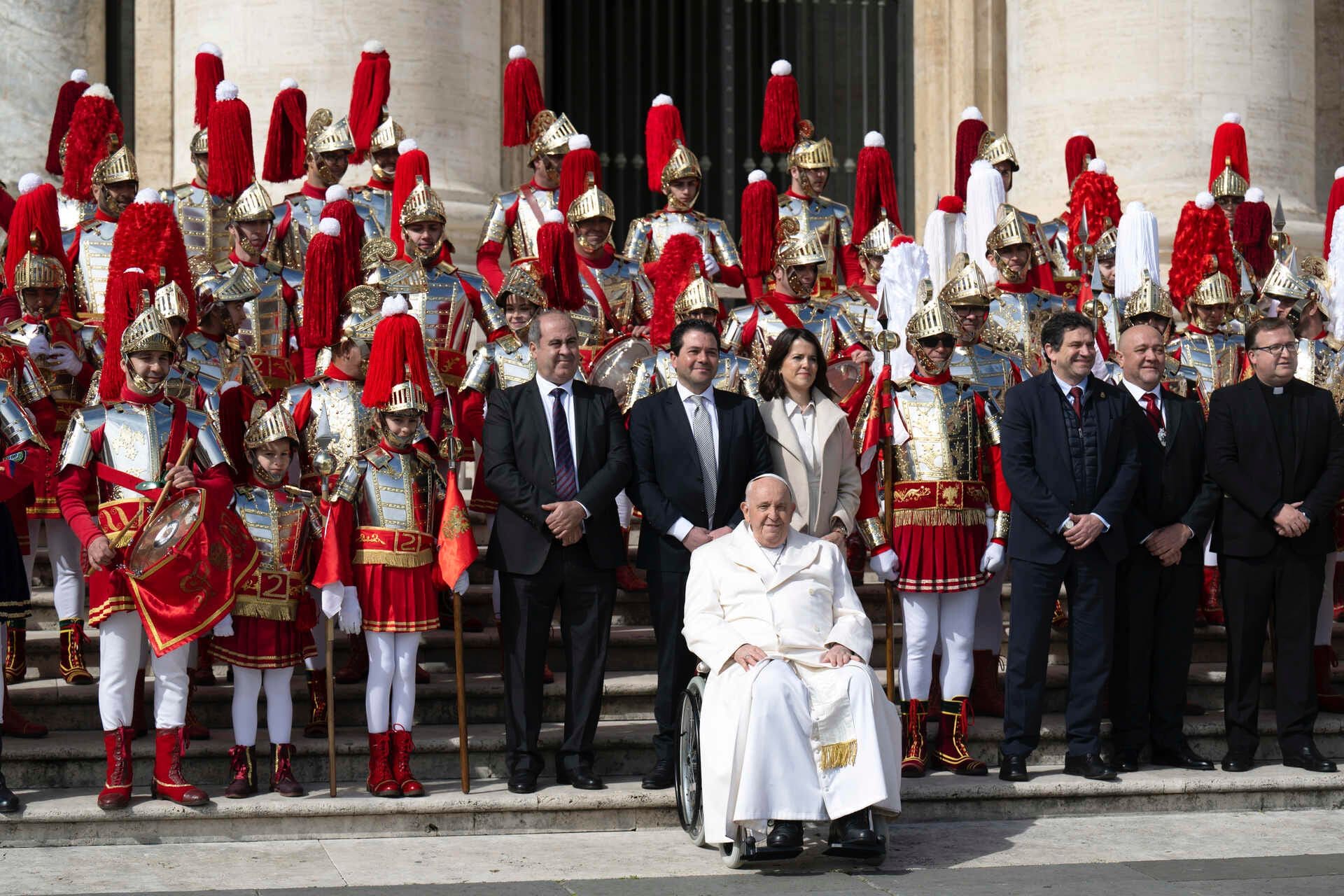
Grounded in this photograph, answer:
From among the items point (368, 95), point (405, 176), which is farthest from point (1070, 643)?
point (368, 95)

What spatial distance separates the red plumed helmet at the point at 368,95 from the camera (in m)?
10.8

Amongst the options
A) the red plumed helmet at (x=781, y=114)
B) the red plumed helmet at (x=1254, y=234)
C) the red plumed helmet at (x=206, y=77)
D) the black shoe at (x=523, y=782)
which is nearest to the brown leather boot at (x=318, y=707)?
the black shoe at (x=523, y=782)

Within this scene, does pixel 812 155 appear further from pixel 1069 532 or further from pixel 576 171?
pixel 1069 532

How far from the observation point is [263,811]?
24.0 ft

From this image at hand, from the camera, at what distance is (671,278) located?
30.6 ft

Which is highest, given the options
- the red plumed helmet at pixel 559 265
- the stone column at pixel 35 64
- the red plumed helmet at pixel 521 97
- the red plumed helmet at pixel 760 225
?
the stone column at pixel 35 64

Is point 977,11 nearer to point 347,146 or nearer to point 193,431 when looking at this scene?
point 347,146

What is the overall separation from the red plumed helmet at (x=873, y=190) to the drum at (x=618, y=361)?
1.78 m

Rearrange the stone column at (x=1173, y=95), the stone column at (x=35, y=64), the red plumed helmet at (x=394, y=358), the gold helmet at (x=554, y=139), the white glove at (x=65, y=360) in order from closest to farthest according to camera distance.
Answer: the red plumed helmet at (x=394, y=358) < the white glove at (x=65, y=360) < the gold helmet at (x=554, y=139) < the stone column at (x=1173, y=95) < the stone column at (x=35, y=64)

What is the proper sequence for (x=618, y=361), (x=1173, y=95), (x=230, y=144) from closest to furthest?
1. (x=618, y=361)
2. (x=230, y=144)
3. (x=1173, y=95)

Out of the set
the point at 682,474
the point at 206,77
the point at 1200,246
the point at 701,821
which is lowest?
the point at 701,821

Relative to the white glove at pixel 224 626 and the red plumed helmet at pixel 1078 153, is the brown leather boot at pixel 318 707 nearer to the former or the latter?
the white glove at pixel 224 626

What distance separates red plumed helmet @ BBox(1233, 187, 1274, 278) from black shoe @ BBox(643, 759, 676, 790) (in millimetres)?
5135

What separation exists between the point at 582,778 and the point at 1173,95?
708 centimetres
